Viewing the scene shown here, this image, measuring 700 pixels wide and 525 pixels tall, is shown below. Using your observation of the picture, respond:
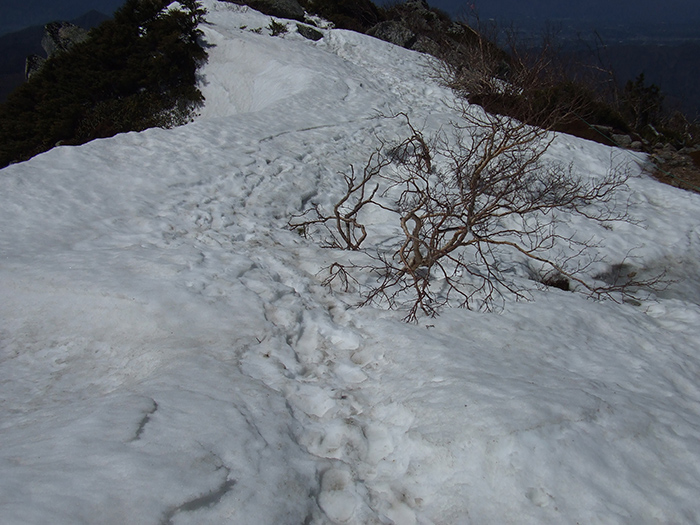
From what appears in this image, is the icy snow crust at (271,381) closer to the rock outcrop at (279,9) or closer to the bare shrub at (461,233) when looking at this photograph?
the bare shrub at (461,233)

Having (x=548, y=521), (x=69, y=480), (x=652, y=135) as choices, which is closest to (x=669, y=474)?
(x=548, y=521)

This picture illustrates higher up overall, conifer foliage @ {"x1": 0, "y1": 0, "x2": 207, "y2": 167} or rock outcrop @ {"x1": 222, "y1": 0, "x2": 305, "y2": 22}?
rock outcrop @ {"x1": 222, "y1": 0, "x2": 305, "y2": 22}

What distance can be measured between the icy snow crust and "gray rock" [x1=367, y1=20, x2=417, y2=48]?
12908 mm

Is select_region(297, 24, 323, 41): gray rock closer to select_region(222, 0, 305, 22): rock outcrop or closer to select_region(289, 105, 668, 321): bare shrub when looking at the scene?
select_region(222, 0, 305, 22): rock outcrop

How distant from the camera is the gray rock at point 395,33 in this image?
17047 millimetres

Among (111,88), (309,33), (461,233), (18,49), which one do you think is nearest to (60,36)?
(111,88)

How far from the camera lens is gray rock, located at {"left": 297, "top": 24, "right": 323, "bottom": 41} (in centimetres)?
1514

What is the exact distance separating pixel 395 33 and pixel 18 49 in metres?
141

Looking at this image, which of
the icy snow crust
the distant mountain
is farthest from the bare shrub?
the distant mountain

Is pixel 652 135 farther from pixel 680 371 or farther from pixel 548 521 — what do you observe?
pixel 548 521

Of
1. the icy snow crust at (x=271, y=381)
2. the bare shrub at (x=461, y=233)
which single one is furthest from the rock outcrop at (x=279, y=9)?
the icy snow crust at (x=271, y=381)

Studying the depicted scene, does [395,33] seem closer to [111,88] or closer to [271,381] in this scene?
[111,88]

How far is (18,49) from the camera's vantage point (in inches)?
4614

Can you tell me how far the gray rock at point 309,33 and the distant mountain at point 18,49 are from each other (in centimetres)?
7479
